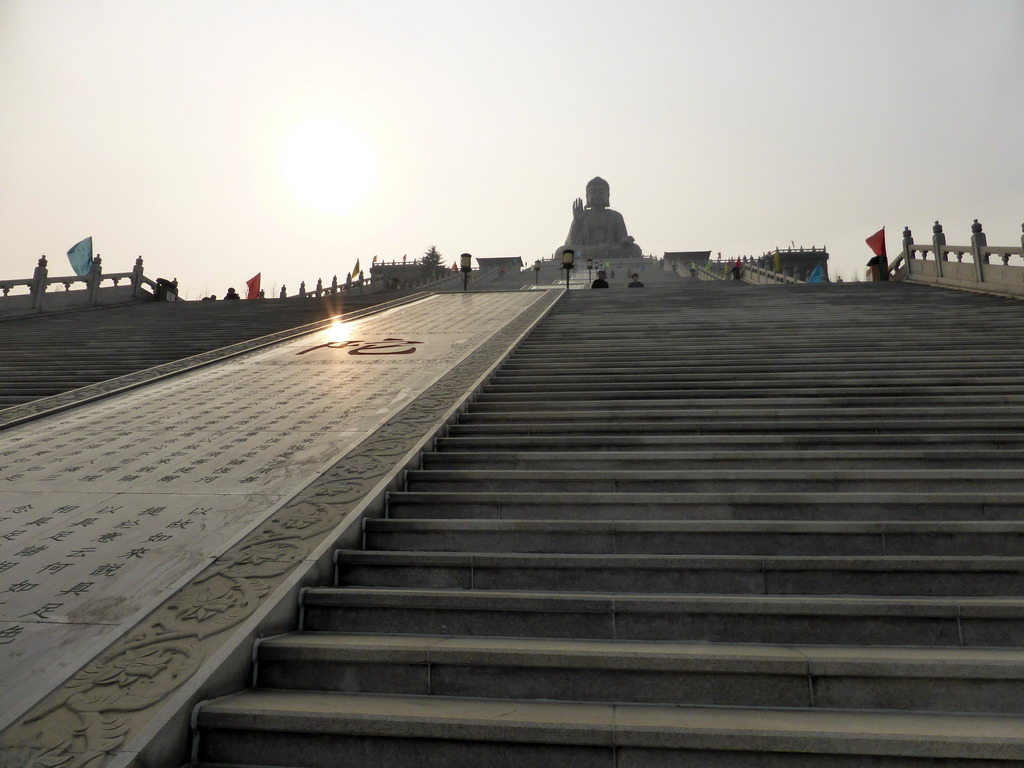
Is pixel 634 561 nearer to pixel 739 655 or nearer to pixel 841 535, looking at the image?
pixel 739 655

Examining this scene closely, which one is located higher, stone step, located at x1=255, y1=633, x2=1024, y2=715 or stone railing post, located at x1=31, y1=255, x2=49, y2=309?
stone railing post, located at x1=31, y1=255, x2=49, y2=309

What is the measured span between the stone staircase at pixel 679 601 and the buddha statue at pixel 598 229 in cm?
5000

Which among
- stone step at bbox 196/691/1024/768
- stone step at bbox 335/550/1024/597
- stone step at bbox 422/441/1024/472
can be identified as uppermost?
stone step at bbox 422/441/1024/472

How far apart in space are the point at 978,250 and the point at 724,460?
1153 cm

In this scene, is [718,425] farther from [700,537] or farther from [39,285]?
[39,285]

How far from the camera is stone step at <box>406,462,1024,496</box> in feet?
15.3

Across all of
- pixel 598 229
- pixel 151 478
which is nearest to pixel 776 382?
pixel 151 478

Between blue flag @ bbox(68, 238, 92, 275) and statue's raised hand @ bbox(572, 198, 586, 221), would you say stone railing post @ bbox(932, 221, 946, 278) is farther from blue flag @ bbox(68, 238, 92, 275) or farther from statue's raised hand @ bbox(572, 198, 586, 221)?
statue's raised hand @ bbox(572, 198, 586, 221)

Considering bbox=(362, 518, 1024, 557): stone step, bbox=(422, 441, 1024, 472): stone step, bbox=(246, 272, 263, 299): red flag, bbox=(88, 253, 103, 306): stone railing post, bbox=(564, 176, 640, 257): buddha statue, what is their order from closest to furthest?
1. bbox=(362, 518, 1024, 557): stone step
2. bbox=(422, 441, 1024, 472): stone step
3. bbox=(88, 253, 103, 306): stone railing post
4. bbox=(246, 272, 263, 299): red flag
5. bbox=(564, 176, 640, 257): buddha statue

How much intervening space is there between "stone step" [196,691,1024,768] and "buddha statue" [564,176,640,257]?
174ft

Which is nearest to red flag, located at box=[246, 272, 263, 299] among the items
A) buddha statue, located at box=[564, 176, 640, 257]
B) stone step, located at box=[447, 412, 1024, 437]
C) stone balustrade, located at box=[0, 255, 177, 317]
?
stone balustrade, located at box=[0, 255, 177, 317]

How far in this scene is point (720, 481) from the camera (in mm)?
4848

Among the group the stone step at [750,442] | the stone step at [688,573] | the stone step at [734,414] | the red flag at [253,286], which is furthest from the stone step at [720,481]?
the red flag at [253,286]

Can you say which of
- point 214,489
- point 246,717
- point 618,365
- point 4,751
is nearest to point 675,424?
point 618,365
